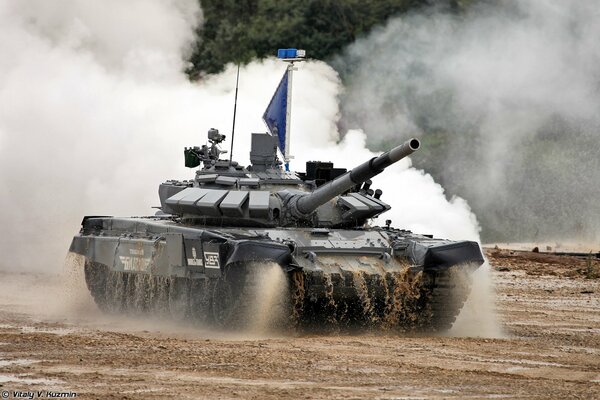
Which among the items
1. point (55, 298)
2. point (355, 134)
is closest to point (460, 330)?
point (55, 298)

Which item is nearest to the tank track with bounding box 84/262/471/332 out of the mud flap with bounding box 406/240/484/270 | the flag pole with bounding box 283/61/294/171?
the mud flap with bounding box 406/240/484/270

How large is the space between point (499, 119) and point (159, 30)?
31.4 ft

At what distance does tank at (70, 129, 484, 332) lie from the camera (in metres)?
23.8

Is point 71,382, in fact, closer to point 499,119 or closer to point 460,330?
point 460,330

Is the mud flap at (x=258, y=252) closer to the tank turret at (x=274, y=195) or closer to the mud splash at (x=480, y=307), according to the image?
the tank turret at (x=274, y=195)

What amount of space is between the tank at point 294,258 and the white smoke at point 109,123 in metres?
11.0

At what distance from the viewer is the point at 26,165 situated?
3822cm

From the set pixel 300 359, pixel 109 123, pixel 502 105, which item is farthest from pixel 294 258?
pixel 502 105

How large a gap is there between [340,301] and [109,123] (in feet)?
54.9

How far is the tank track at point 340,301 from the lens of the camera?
78.1 feet

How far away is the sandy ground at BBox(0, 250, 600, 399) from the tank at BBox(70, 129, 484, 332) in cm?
45

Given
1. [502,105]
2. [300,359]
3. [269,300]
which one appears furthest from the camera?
[502,105]

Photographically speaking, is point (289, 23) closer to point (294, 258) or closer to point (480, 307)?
point (480, 307)

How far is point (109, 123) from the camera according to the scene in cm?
3962
